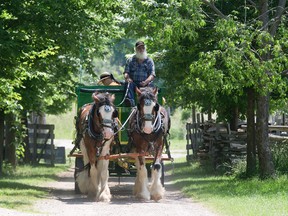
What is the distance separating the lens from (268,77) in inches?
826

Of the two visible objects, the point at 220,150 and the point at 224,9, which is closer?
the point at 224,9

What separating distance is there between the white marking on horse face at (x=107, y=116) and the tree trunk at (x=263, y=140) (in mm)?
5958

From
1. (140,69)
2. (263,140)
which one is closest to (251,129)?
(263,140)

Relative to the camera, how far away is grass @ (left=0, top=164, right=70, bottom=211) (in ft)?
58.4

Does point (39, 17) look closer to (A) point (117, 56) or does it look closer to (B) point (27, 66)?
(B) point (27, 66)

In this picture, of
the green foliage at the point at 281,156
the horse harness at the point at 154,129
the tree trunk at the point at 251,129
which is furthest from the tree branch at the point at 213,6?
the green foliage at the point at 281,156

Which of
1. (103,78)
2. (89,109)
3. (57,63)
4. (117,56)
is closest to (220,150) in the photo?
(57,63)

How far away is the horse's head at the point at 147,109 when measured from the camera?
18516 millimetres

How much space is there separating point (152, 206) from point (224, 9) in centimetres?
925

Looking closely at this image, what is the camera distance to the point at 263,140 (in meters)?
23.2

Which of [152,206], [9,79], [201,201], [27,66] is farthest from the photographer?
[27,66]

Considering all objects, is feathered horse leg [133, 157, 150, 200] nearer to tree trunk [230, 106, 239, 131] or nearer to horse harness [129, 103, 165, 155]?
horse harness [129, 103, 165, 155]

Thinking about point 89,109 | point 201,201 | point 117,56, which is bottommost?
point 201,201

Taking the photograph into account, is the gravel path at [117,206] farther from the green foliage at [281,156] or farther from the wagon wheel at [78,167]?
the green foliage at [281,156]
